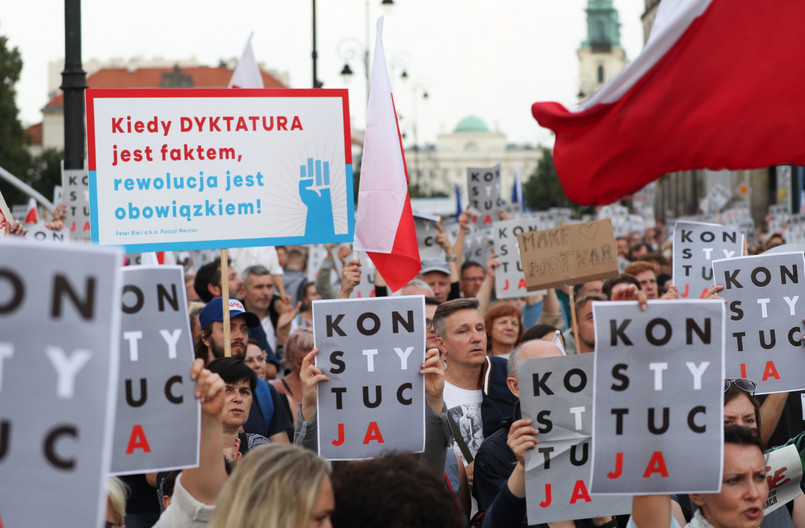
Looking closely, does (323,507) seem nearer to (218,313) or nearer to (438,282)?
(218,313)

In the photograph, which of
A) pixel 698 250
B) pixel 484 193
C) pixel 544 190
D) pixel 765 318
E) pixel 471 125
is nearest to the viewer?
pixel 765 318

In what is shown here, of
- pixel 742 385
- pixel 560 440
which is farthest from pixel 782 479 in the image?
pixel 560 440

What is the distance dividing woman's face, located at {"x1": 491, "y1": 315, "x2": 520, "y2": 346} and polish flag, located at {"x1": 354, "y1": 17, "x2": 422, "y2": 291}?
45.2 inches

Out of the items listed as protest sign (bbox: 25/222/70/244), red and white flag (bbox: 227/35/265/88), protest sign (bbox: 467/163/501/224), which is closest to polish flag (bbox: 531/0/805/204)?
protest sign (bbox: 25/222/70/244)

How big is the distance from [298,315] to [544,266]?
3.41 metres

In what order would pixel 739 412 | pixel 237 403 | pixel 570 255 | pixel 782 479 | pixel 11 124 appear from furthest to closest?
pixel 11 124 → pixel 570 255 → pixel 237 403 → pixel 739 412 → pixel 782 479

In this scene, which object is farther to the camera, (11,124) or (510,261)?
(11,124)

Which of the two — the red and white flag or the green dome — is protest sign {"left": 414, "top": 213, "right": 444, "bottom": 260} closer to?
the red and white flag

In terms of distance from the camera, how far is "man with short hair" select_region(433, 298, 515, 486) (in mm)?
5680

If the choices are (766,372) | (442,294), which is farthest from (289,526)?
(442,294)

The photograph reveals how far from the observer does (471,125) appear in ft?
550

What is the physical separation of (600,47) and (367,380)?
142 metres

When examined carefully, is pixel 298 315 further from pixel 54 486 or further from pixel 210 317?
pixel 54 486

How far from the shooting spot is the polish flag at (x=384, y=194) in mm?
6293
